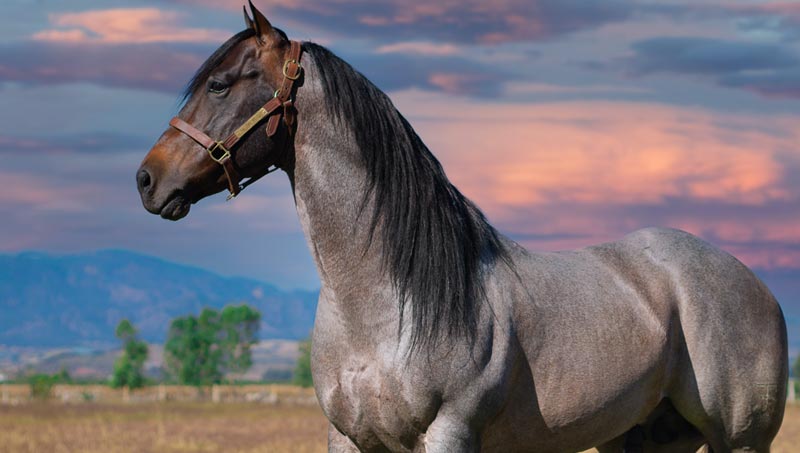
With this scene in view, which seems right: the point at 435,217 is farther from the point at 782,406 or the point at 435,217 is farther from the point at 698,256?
the point at 782,406

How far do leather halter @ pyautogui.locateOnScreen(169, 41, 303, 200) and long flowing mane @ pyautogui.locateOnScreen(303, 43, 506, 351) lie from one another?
0.18m

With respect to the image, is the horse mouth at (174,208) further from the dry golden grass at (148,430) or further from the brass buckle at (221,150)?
the dry golden grass at (148,430)

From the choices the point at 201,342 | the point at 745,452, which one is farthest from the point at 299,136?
the point at 201,342

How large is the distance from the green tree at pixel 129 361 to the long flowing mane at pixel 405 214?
113 m

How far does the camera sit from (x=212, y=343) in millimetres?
137625

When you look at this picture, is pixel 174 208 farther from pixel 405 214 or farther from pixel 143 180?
pixel 405 214

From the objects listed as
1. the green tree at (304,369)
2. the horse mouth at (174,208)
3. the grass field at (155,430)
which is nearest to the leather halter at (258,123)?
the horse mouth at (174,208)

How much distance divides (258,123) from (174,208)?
655 mm

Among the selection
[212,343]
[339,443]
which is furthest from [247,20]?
[212,343]

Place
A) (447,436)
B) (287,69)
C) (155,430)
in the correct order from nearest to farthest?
(447,436), (287,69), (155,430)

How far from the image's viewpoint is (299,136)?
5465 millimetres

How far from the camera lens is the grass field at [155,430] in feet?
75.4

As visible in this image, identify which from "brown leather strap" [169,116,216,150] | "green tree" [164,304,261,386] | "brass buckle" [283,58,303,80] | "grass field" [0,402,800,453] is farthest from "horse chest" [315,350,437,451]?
"green tree" [164,304,261,386]

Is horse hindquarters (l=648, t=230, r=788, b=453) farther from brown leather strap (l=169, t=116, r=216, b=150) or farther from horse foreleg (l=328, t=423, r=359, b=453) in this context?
brown leather strap (l=169, t=116, r=216, b=150)
